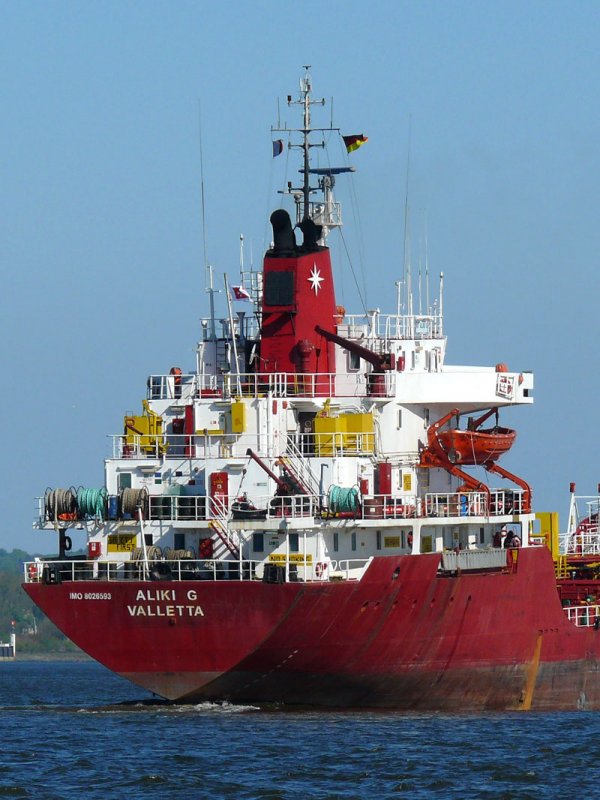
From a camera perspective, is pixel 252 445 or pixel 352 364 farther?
pixel 352 364

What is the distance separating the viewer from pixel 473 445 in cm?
5372

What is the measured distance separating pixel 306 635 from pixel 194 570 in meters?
3.02

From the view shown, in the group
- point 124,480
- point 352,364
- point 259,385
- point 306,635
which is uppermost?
point 352,364

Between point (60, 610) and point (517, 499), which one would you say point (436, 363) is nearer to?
point (517, 499)

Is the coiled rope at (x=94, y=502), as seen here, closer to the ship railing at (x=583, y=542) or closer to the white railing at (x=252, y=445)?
the white railing at (x=252, y=445)

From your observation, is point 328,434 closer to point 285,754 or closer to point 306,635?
point 306,635

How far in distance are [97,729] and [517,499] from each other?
46.0ft

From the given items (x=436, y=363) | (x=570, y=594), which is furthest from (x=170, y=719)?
(x=570, y=594)

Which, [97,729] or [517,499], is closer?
[97,729]

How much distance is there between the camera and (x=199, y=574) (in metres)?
49.6

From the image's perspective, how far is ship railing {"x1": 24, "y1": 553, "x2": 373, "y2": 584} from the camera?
48594 mm

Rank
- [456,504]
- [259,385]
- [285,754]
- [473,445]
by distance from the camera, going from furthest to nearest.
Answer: [473,445]
[259,385]
[456,504]
[285,754]

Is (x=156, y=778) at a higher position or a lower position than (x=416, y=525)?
lower

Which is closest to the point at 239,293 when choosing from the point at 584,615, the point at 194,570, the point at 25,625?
the point at 194,570
